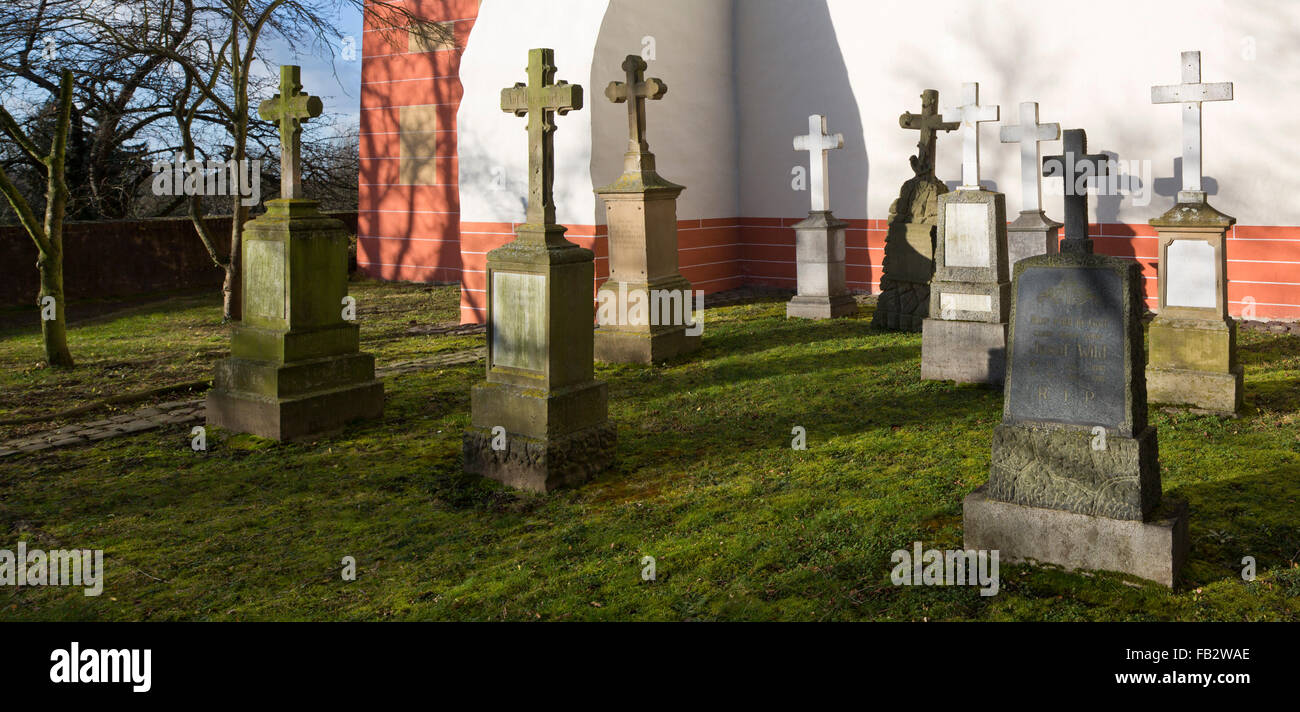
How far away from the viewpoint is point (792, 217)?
14789 millimetres

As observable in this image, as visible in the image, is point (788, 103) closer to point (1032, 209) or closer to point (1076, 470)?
point (1032, 209)

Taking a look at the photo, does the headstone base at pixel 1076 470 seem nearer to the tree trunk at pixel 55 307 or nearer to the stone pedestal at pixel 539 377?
the stone pedestal at pixel 539 377

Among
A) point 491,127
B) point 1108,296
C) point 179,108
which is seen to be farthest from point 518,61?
point 1108,296

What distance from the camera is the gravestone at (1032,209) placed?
35.0 ft

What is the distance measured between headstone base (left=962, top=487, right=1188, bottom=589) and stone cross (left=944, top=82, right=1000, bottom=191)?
482cm

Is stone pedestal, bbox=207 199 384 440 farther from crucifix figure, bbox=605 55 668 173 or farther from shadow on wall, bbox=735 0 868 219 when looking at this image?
shadow on wall, bbox=735 0 868 219

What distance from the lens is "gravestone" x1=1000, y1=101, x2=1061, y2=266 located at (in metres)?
10.7

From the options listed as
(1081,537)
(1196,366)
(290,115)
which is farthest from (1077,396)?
(290,115)

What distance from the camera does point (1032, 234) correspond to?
11.2m

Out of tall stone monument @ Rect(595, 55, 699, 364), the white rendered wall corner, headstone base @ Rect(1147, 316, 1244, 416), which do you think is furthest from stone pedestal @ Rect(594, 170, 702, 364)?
headstone base @ Rect(1147, 316, 1244, 416)

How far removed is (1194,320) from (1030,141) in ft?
13.5

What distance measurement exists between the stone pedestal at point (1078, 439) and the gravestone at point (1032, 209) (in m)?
6.55

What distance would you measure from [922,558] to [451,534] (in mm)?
2375

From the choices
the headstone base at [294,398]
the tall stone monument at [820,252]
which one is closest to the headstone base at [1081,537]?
the headstone base at [294,398]
